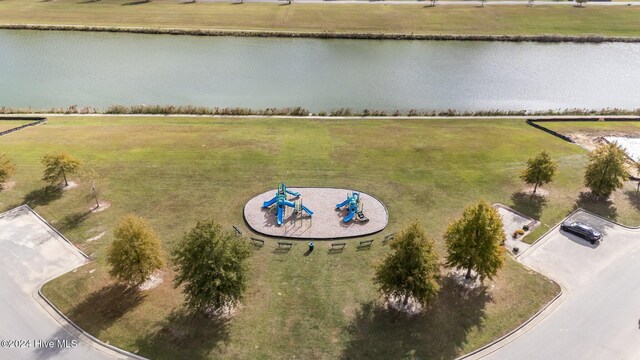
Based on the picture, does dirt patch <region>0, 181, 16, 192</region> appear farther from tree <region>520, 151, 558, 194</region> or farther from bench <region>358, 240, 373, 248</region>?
tree <region>520, 151, 558, 194</region>

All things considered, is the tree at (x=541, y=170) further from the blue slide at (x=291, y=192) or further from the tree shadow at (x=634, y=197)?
the blue slide at (x=291, y=192)

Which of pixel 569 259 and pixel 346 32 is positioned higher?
pixel 346 32

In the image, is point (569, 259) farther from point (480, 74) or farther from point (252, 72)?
point (252, 72)

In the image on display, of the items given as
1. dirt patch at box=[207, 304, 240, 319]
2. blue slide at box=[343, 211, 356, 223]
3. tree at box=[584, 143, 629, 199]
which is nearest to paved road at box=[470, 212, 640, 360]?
tree at box=[584, 143, 629, 199]

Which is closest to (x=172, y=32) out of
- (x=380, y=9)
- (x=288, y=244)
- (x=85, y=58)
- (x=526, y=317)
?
(x=85, y=58)

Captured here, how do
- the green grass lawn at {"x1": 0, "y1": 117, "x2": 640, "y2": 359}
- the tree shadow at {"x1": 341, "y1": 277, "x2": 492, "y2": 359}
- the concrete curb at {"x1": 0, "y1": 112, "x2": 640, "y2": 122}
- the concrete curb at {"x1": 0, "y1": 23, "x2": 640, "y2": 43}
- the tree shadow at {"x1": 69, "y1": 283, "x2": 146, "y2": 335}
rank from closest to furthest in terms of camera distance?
the tree shadow at {"x1": 341, "y1": 277, "x2": 492, "y2": 359} < the green grass lawn at {"x1": 0, "y1": 117, "x2": 640, "y2": 359} < the tree shadow at {"x1": 69, "y1": 283, "x2": 146, "y2": 335} < the concrete curb at {"x1": 0, "y1": 112, "x2": 640, "y2": 122} < the concrete curb at {"x1": 0, "y1": 23, "x2": 640, "y2": 43}

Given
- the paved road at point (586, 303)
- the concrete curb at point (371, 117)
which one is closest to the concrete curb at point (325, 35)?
the concrete curb at point (371, 117)
